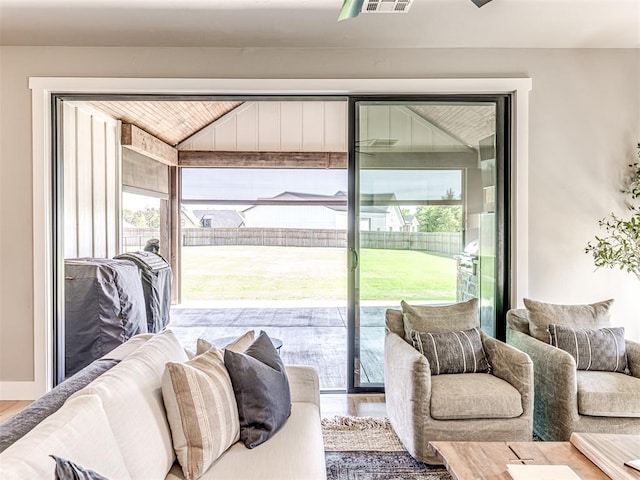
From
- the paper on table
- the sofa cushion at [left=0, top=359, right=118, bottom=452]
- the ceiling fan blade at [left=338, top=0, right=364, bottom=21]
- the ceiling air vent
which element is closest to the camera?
the sofa cushion at [left=0, top=359, right=118, bottom=452]

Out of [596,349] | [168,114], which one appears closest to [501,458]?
[596,349]

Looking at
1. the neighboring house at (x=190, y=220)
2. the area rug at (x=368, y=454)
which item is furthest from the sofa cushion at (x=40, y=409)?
the neighboring house at (x=190, y=220)

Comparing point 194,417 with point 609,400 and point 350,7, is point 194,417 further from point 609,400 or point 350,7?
point 609,400

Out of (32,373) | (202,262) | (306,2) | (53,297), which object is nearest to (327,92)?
(306,2)

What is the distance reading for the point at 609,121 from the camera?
319 centimetres

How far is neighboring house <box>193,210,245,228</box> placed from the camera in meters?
8.77

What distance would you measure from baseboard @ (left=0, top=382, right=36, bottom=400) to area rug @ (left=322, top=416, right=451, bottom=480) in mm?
2295

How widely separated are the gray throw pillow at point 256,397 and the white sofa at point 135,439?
0.15 ft

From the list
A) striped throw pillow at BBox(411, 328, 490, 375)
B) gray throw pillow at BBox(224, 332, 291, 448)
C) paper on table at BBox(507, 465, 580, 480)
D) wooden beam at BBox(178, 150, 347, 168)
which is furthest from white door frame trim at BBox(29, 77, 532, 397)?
wooden beam at BBox(178, 150, 347, 168)

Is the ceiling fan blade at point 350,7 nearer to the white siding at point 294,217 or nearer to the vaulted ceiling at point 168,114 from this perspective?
the vaulted ceiling at point 168,114

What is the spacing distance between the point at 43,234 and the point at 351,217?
240 cm

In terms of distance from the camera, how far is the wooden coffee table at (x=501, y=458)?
145cm

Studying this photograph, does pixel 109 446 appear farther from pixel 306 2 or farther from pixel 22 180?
pixel 22 180

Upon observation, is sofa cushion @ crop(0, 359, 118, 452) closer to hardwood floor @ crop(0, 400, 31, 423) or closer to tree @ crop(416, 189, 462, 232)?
hardwood floor @ crop(0, 400, 31, 423)
